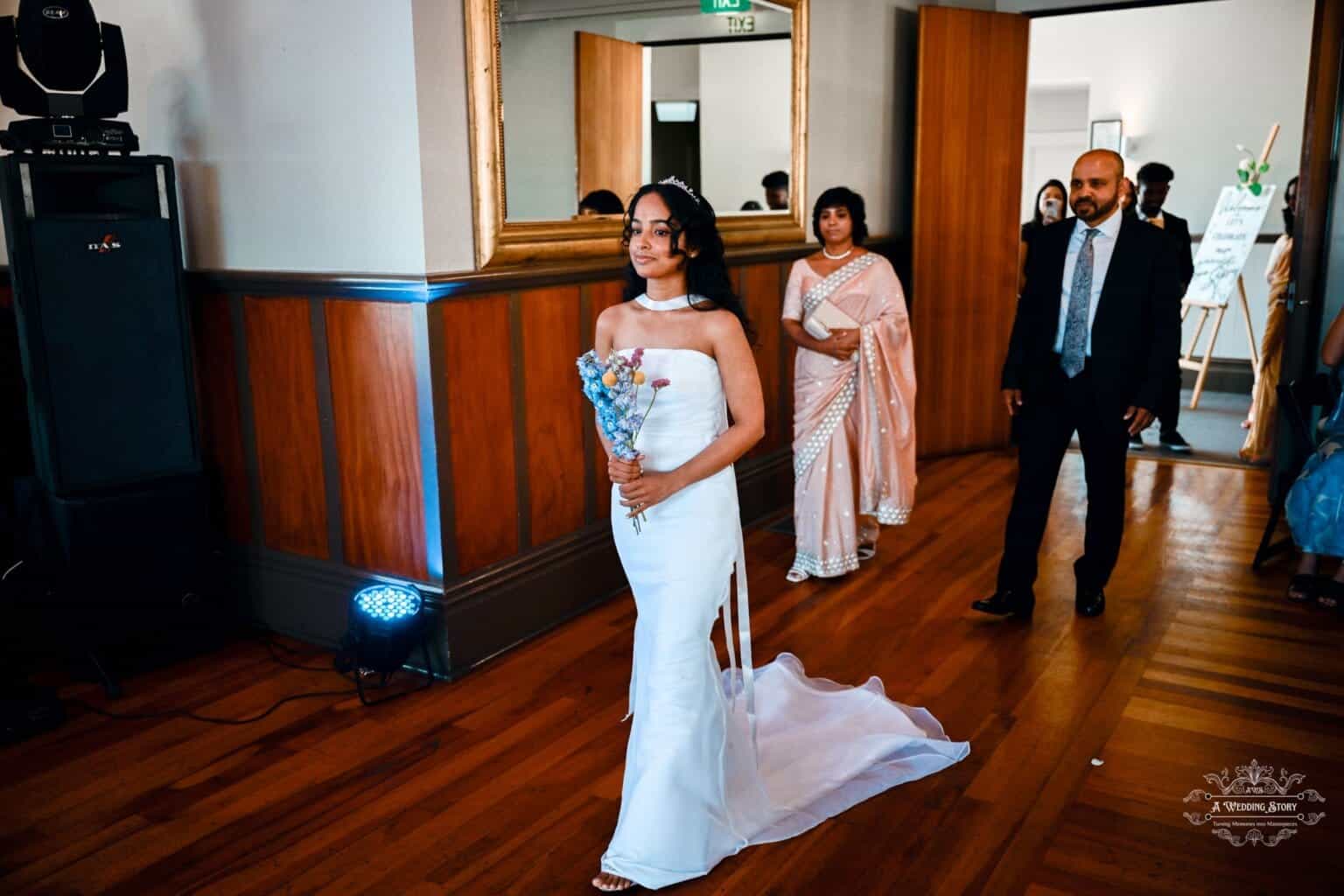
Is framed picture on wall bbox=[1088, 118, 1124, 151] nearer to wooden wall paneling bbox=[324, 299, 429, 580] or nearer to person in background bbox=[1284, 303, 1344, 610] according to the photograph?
person in background bbox=[1284, 303, 1344, 610]

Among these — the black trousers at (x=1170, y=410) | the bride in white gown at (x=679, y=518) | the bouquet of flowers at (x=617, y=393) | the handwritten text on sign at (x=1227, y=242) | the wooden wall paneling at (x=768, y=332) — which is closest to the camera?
the bouquet of flowers at (x=617, y=393)

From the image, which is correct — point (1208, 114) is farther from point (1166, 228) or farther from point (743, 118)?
point (743, 118)

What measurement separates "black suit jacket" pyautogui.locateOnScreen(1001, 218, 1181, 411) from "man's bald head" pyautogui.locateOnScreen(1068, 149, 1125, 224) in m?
0.09

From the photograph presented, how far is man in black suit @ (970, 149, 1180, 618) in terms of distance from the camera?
3.57 metres

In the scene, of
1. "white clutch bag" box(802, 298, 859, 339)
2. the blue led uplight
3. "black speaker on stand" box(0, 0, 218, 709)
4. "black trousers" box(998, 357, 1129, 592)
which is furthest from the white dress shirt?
"black speaker on stand" box(0, 0, 218, 709)

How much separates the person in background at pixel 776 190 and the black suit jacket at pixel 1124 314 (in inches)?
72.8

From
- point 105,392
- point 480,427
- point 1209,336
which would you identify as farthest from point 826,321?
point 1209,336

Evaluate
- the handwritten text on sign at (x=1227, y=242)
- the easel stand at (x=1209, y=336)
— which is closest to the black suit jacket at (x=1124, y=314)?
the easel stand at (x=1209, y=336)

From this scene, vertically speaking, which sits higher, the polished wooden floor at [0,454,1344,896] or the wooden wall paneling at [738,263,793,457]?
the wooden wall paneling at [738,263,793,457]

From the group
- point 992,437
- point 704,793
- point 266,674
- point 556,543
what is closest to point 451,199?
point 556,543

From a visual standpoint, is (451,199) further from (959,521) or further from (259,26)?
(959,521)

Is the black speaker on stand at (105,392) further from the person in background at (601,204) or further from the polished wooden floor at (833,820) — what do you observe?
the person in background at (601,204)

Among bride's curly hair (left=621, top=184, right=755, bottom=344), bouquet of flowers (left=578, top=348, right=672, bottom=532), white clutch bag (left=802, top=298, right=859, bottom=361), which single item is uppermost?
bride's curly hair (left=621, top=184, right=755, bottom=344)

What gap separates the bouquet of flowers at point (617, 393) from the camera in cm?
226
